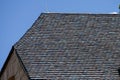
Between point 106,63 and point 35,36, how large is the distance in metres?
A: 4.30

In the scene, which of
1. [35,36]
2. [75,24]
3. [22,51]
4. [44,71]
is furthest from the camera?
[75,24]

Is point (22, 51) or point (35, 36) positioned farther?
point (35, 36)

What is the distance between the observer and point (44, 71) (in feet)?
59.4

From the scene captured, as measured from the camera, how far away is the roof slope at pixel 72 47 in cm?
1827

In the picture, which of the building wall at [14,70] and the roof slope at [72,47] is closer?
the roof slope at [72,47]

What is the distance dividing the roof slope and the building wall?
63 centimetres

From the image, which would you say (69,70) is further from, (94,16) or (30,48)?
(94,16)

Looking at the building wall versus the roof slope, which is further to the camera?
the building wall

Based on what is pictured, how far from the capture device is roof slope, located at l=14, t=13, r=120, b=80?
18266 millimetres

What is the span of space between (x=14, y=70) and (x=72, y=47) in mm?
3381

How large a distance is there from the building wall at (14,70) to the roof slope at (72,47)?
63 centimetres

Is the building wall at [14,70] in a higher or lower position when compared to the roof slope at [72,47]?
lower

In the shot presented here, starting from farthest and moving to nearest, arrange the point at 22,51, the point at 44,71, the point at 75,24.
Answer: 1. the point at 75,24
2. the point at 22,51
3. the point at 44,71

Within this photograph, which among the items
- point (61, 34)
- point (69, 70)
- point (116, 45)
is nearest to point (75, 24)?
point (61, 34)
